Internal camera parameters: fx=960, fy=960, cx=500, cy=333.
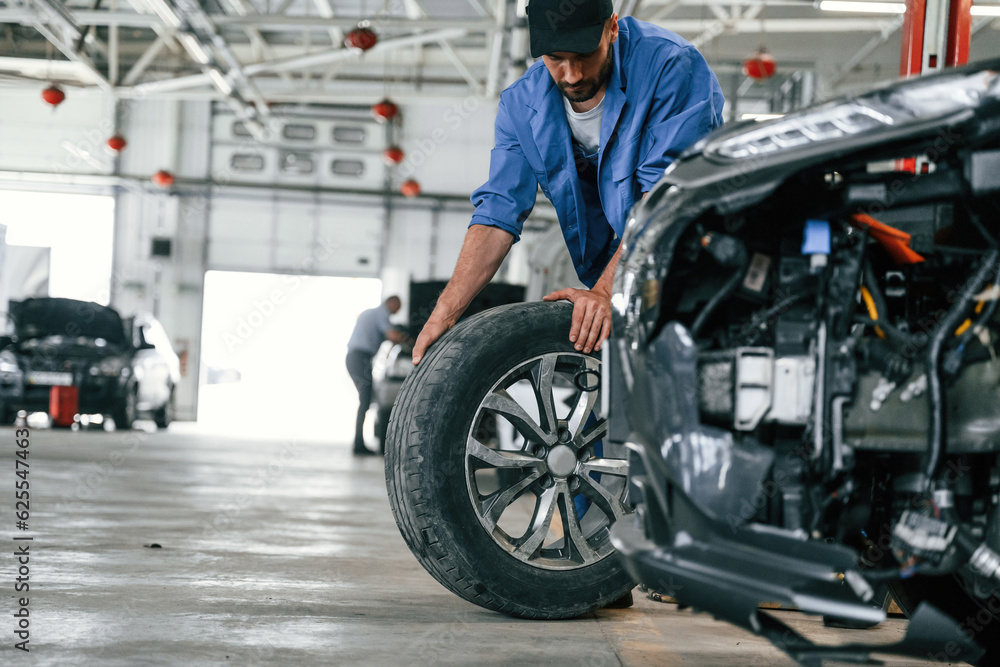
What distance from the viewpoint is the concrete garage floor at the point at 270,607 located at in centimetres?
201

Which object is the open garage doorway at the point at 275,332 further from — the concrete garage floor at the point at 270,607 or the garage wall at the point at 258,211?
the concrete garage floor at the point at 270,607

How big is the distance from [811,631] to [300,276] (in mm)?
16197

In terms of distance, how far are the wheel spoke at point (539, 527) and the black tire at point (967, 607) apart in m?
0.83

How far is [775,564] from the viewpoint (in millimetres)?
1431

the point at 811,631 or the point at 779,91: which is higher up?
the point at 779,91

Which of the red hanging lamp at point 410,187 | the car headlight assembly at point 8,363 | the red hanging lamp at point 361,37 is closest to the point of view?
the red hanging lamp at point 361,37

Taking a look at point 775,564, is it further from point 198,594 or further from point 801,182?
point 198,594

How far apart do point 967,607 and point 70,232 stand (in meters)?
18.5

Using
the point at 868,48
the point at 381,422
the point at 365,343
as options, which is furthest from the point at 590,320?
the point at 868,48

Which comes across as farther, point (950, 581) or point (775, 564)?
point (950, 581)

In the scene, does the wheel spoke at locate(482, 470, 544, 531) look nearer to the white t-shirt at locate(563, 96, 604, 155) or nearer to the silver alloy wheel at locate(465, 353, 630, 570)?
the silver alloy wheel at locate(465, 353, 630, 570)

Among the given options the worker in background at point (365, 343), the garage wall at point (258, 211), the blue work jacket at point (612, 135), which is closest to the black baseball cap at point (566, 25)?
the blue work jacket at point (612, 135)

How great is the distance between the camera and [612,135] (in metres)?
2.51

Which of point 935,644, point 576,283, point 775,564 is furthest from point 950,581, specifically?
point 576,283
